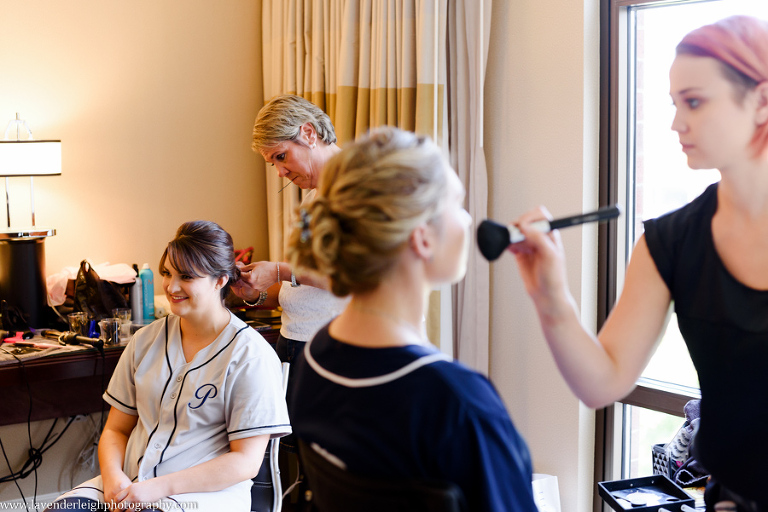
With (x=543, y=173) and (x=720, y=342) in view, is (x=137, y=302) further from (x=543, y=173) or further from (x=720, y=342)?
(x=720, y=342)

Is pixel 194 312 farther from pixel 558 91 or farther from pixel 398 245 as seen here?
pixel 558 91

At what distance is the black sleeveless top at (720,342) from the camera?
1000 millimetres

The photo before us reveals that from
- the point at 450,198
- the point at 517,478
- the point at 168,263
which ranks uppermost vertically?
the point at 450,198

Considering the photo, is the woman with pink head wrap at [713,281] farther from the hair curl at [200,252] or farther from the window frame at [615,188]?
the window frame at [615,188]

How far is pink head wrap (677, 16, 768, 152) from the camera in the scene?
3.39 feet

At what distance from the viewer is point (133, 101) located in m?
3.23

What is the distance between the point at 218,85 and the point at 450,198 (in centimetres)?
268

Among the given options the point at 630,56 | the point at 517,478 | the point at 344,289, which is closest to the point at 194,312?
the point at 344,289

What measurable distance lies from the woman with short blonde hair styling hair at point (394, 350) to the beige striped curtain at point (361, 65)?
172cm

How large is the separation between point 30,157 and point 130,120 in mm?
569

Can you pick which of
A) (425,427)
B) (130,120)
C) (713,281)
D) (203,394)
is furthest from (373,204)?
(130,120)

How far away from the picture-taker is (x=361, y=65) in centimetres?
290

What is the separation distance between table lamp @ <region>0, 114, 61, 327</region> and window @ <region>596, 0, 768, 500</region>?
80.8 inches

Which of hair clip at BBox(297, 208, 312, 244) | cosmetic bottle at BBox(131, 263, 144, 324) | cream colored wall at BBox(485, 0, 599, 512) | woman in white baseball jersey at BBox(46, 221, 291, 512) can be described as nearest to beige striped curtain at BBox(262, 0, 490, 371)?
cream colored wall at BBox(485, 0, 599, 512)
